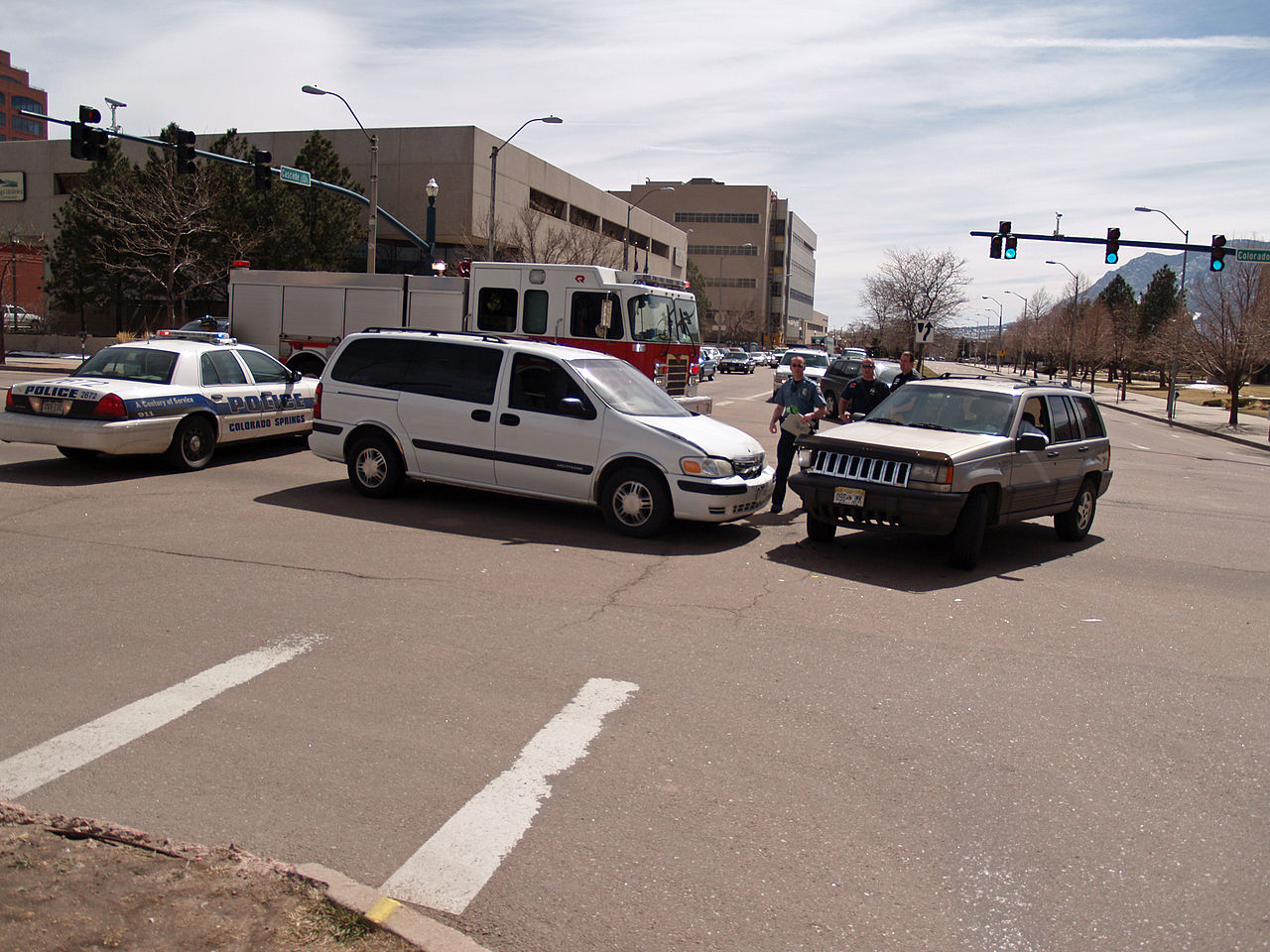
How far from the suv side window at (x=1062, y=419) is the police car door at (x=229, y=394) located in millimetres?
9565

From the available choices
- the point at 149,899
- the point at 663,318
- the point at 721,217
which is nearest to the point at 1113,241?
the point at 663,318

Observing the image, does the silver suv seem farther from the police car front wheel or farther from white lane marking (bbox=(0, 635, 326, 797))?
the police car front wheel

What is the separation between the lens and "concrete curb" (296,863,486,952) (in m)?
3.08

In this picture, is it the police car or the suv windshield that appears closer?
the suv windshield

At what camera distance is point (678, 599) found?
24.6 ft

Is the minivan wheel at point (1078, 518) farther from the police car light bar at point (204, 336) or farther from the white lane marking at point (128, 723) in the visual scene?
the police car light bar at point (204, 336)

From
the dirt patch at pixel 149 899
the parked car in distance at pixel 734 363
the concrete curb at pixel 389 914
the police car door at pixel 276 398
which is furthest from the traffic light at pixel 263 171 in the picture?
the parked car in distance at pixel 734 363

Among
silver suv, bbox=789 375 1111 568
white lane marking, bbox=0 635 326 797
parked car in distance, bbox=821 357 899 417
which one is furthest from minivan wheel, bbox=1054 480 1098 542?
parked car in distance, bbox=821 357 899 417

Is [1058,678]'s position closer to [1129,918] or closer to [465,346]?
[1129,918]

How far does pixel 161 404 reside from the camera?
1155cm

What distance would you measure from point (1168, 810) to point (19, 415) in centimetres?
1161

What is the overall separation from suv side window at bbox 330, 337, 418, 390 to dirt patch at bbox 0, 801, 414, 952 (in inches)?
297

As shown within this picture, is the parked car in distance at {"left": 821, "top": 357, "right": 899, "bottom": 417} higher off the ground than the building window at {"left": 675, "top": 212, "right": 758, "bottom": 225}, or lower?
lower

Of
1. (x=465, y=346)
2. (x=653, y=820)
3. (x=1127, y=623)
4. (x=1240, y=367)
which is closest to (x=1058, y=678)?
(x=1127, y=623)
